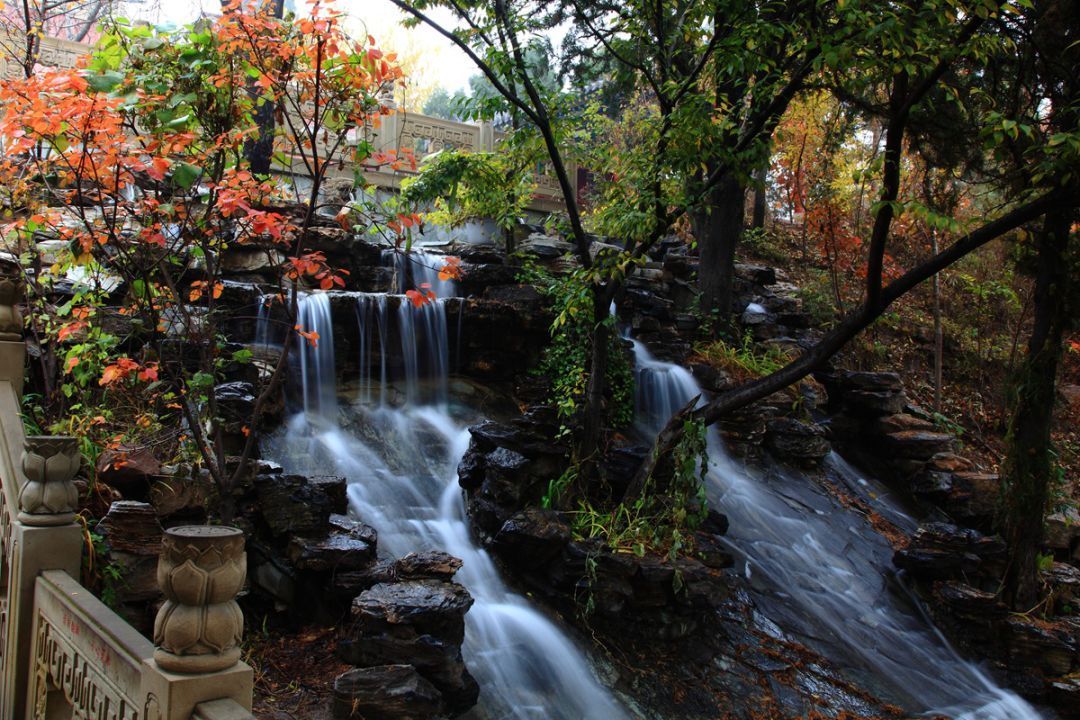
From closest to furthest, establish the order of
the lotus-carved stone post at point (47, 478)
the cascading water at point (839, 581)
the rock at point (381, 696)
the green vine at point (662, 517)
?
1. the lotus-carved stone post at point (47, 478)
2. the rock at point (381, 696)
3. the cascading water at point (839, 581)
4. the green vine at point (662, 517)

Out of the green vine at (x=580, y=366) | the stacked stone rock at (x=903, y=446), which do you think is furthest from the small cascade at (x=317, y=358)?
the stacked stone rock at (x=903, y=446)

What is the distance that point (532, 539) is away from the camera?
23.7 ft

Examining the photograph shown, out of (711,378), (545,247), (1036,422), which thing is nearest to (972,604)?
(1036,422)

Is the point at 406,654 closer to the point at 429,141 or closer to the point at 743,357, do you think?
the point at 743,357

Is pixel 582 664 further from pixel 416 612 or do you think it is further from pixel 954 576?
pixel 954 576

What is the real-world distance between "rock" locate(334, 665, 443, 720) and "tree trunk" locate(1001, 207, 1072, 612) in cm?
660

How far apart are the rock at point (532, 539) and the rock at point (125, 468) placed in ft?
10.1

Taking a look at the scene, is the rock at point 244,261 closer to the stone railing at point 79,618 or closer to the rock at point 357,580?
the stone railing at point 79,618

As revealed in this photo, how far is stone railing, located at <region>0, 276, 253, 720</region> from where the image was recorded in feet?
7.39

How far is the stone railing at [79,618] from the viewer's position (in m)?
2.25

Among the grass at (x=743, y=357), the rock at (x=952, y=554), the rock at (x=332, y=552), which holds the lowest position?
the rock at (x=952, y=554)

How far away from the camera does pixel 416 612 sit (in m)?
5.42

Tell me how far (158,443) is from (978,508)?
32.1 ft

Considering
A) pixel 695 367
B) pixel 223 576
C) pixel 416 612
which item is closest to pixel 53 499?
pixel 223 576
